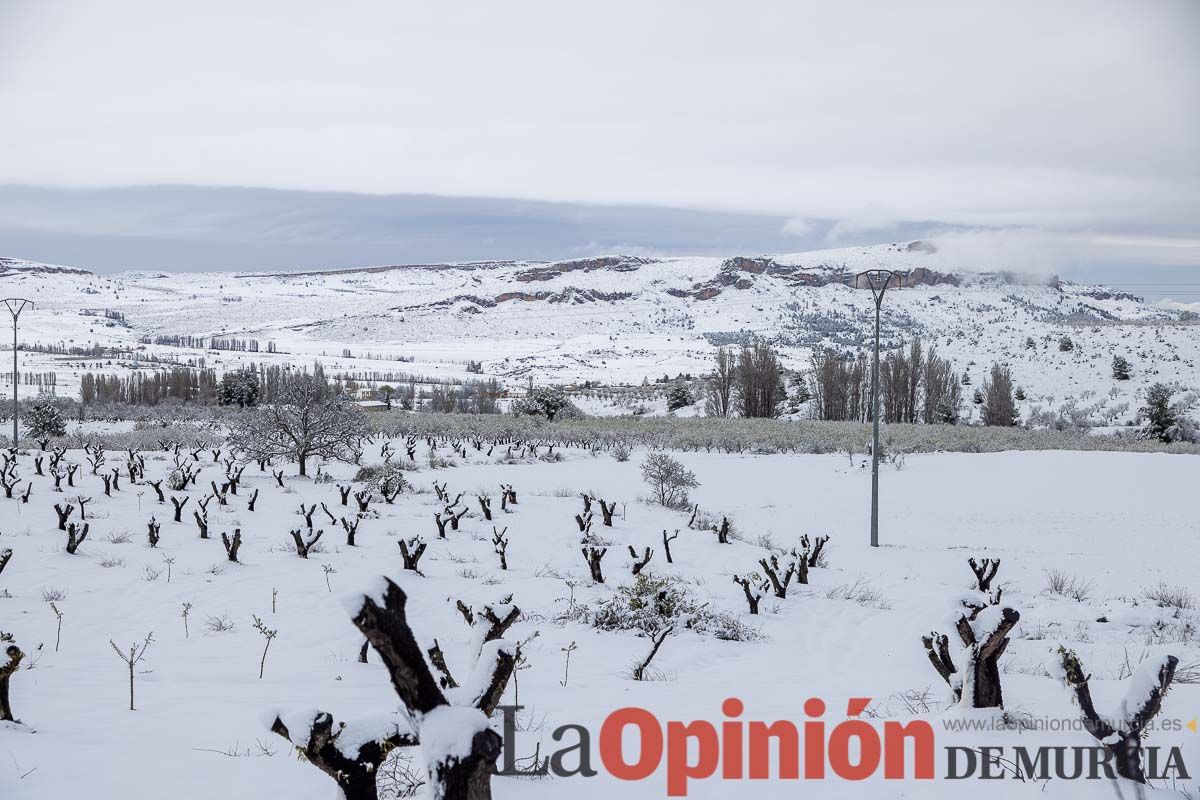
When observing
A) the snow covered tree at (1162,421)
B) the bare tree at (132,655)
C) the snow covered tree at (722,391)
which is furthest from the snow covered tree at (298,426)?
the snow covered tree at (1162,421)

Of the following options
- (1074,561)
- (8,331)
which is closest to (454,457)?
(1074,561)

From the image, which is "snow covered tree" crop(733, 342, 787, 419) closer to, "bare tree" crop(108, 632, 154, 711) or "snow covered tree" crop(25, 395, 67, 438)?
"snow covered tree" crop(25, 395, 67, 438)

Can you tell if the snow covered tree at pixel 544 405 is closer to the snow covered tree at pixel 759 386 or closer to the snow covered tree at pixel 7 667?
the snow covered tree at pixel 759 386

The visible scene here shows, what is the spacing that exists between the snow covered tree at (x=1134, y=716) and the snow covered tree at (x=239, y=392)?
56815 millimetres

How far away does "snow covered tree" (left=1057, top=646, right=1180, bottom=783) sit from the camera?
142 inches

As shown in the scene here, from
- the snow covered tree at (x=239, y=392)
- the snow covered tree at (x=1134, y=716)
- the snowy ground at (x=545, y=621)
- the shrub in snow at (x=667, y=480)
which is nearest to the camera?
the snow covered tree at (x=1134, y=716)

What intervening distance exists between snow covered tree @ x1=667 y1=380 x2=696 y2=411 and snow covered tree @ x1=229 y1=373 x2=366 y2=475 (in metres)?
39.5

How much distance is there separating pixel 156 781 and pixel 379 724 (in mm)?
2024

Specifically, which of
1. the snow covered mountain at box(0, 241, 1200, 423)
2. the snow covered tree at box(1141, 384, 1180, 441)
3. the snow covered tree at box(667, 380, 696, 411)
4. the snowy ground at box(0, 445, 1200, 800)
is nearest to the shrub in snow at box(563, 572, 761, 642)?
the snowy ground at box(0, 445, 1200, 800)

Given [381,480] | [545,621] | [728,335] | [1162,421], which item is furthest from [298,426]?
[728,335]

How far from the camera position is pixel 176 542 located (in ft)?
43.4

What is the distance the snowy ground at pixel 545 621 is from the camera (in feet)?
14.3

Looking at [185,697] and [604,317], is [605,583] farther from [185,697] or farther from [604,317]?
[604,317]

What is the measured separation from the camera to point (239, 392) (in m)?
54.5
